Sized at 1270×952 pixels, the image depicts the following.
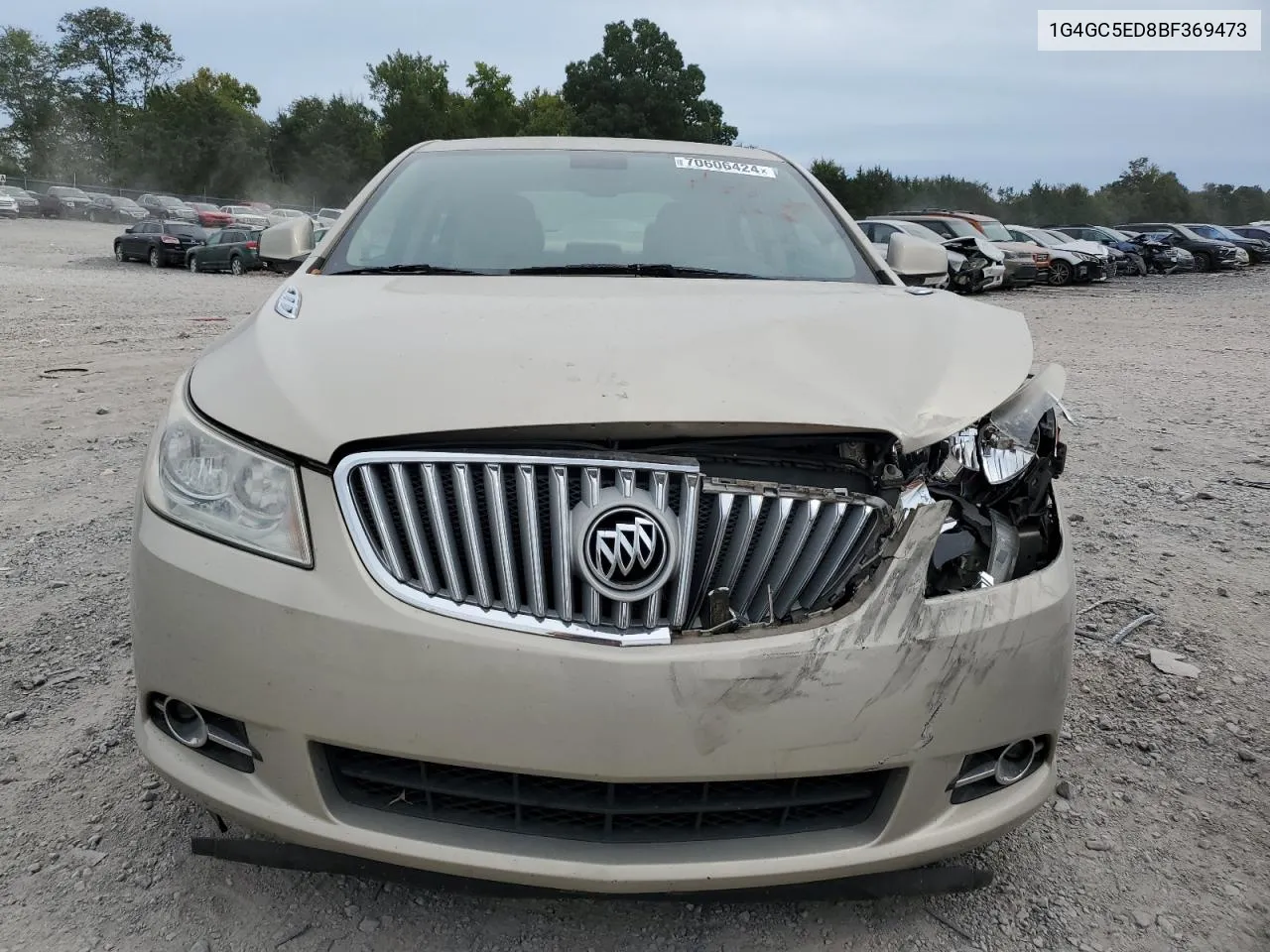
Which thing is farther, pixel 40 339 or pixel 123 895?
pixel 40 339

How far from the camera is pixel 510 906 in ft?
6.43

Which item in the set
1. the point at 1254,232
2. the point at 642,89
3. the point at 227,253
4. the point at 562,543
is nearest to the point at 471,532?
the point at 562,543

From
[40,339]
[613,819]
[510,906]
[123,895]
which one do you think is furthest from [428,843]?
[40,339]

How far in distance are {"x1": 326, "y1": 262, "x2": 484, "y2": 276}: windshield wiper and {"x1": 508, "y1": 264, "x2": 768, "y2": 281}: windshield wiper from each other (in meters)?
0.17

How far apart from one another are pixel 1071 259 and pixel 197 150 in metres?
58.1

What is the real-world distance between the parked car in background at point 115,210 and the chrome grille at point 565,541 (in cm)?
5408

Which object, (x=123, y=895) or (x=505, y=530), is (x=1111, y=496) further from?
(x=123, y=895)

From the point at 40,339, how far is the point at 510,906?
9.52m

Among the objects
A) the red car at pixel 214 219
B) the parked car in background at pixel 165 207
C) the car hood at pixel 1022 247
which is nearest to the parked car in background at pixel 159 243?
the red car at pixel 214 219

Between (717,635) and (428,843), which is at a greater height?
(717,635)

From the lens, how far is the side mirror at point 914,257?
325 cm

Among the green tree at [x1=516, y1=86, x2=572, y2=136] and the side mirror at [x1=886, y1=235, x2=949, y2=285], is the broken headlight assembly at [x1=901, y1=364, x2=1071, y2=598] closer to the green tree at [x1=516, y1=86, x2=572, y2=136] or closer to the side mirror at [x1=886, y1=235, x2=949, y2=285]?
the side mirror at [x1=886, y1=235, x2=949, y2=285]

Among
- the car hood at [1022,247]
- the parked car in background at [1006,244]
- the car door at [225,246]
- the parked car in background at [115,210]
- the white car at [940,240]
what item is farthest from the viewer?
the parked car in background at [115,210]

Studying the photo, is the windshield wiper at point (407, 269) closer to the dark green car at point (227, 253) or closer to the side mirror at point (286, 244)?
the side mirror at point (286, 244)
